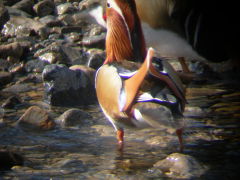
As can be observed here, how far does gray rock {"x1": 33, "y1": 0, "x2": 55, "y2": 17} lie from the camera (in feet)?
29.8

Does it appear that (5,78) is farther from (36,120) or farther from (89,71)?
(36,120)

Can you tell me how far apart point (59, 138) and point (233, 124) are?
1.44 metres

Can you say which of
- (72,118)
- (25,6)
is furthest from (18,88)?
(25,6)

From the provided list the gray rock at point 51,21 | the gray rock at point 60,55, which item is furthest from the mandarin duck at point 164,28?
the gray rock at point 51,21

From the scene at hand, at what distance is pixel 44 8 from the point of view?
910 cm

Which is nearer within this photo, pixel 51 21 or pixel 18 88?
pixel 18 88

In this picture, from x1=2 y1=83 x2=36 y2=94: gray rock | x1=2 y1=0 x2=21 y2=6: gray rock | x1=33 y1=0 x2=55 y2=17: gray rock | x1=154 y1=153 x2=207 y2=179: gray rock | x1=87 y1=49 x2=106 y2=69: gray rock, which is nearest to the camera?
x1=154 y1=153 x2=207 y2=179: gray rock

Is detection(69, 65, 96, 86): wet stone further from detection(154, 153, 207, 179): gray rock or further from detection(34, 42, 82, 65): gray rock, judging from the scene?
detection(154, 153, 207, 179): gray rock

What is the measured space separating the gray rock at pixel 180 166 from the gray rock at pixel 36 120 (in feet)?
4.10

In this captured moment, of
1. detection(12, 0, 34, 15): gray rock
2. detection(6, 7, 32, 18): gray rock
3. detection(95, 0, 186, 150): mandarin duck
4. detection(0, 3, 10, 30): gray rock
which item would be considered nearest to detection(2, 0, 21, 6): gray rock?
detection(12, 0, 34, 15): gray rock

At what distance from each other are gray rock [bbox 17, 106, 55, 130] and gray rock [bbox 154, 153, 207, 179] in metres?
1.25

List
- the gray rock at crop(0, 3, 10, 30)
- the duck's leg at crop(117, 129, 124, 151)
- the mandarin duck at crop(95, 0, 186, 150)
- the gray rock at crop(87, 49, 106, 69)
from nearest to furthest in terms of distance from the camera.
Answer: the mandarin duck at crop(95, 0, 186, 150) < the duck's leg at crop(117, 129, 124, 151) < the gray rock at crop(87, 49, 106, 69) < the gray rock at crop(0, 3, 10, 30)

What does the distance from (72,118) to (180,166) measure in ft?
4.77

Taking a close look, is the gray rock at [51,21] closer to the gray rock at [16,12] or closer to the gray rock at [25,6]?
the gray rock at [16,12]
